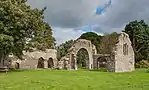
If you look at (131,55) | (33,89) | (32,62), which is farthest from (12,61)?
(33,89)

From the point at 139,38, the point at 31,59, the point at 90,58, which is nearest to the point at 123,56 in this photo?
the point at 90,58

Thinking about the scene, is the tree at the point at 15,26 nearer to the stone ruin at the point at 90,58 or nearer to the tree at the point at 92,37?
the stone ruin at the point at 90,58

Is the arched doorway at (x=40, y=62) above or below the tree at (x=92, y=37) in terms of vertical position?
below

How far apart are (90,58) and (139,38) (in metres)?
19.5

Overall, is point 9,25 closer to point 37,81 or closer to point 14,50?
point 14,50

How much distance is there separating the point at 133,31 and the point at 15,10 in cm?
4712

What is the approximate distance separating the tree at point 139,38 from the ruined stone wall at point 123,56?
21.0 m

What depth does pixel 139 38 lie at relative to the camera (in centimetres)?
7612

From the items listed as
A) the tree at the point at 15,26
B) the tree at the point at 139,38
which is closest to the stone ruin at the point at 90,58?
the tree at the point at 139,38

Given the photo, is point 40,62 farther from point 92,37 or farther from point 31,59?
point 92,37

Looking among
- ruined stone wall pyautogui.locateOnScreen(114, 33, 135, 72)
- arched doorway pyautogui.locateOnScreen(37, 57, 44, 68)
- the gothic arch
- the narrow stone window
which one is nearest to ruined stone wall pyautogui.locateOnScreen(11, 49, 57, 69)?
arched doorway pyautogui.locateOnScreen(37, 57, 44, 68)

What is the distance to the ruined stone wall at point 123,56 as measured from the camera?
5200 cm

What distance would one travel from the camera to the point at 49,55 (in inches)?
2662

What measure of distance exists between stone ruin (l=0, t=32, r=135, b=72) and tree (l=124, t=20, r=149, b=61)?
1112 centimetres
